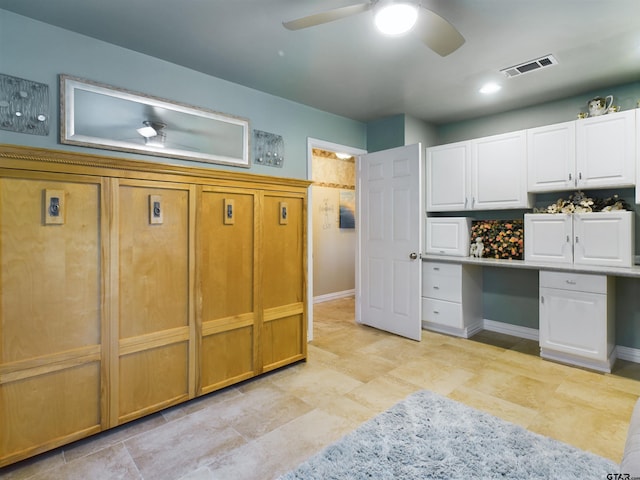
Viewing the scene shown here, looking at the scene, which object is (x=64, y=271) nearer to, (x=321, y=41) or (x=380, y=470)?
(x=380, y=470)

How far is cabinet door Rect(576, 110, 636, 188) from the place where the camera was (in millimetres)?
2936

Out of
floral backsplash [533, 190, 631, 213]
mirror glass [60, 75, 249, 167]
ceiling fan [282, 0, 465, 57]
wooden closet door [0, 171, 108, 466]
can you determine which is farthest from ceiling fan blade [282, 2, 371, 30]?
floral backsplash [533, 190, 631, 213]

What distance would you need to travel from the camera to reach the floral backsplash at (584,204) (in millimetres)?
3178

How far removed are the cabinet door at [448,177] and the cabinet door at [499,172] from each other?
0.30 ft

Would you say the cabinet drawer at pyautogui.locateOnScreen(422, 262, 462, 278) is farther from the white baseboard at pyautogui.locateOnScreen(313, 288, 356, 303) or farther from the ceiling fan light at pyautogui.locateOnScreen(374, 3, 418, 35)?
the ceiling fan light at pyautogui.locateOnScreen(374, 3, 418, 35)

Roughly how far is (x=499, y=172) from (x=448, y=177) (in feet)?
1.90

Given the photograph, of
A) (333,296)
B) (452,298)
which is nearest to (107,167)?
(452,298)

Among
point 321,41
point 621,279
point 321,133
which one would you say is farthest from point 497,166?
point 321,41

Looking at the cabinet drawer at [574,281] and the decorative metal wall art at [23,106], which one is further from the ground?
the decorative metal wall art at [23,106]

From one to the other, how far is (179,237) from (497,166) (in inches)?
130

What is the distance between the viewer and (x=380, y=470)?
177 cm

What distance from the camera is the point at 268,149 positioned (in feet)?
11.1

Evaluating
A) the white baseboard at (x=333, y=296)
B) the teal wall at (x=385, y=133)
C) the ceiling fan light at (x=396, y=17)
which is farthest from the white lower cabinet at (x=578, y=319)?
the white baseboard at (x=333, y=296)

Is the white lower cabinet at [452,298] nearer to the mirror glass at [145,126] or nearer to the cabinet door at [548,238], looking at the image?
the cabinet door at [548,238]
